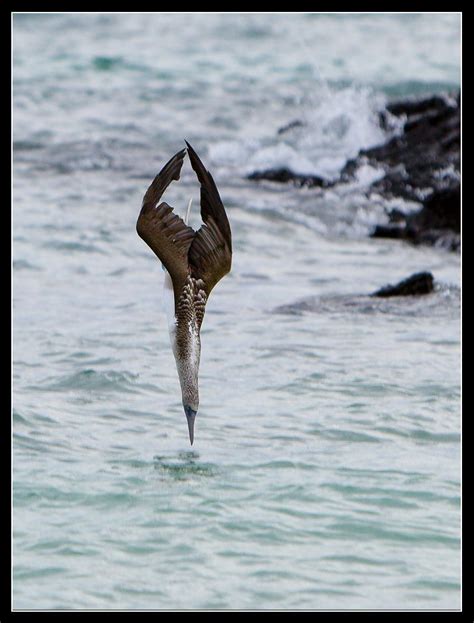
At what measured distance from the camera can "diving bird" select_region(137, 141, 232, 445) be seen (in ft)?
19.1

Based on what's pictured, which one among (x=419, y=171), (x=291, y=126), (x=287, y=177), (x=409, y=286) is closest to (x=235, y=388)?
(x=409, y=286)

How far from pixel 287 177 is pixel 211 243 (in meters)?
8.45

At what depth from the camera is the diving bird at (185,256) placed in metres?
5.83

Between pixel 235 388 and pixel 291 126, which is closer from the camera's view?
pixel 235 388

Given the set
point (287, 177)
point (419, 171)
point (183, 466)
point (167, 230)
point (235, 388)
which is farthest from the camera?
point (287, 177)

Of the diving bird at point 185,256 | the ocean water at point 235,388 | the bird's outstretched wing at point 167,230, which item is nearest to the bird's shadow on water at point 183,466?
the ocean water at point 235,388

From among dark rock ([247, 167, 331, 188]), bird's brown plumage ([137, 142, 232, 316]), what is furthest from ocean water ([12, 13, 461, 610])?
bird's brown plumage ([137, 142, 232, 316])

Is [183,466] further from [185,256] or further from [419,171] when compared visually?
[419,171]

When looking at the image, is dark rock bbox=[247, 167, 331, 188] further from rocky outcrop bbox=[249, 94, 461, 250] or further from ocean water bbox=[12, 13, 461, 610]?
ocean water bbox=[12, 13, 461, 610]

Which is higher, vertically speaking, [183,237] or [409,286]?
[409,286]

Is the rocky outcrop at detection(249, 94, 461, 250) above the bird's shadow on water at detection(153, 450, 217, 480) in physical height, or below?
above

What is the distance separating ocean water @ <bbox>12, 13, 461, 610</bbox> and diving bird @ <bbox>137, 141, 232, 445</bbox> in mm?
641

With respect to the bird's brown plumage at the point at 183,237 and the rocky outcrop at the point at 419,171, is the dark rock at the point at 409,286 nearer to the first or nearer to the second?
the rocky outcrop at the point at 419,171

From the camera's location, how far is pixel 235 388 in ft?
25.3
